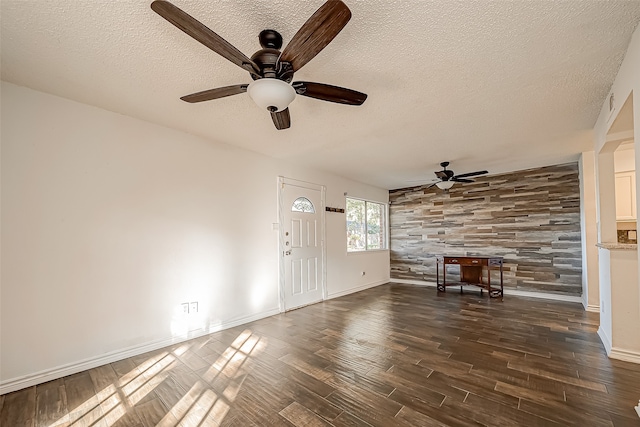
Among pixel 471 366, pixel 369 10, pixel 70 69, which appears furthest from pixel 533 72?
pixel 70 69

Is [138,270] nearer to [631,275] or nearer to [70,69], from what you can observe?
[70,69]

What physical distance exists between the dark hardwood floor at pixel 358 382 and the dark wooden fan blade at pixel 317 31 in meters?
2.20

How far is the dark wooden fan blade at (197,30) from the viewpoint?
1.17 m

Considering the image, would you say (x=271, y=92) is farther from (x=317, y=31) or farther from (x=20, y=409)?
(x=20, y=409)

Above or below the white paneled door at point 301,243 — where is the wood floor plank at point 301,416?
below

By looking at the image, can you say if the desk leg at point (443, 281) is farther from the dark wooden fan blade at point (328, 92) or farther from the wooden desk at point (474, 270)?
the dark wooden fan blade at point (328, 92)

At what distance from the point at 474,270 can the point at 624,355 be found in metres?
3.10

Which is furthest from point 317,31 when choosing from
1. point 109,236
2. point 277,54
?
point 109,236

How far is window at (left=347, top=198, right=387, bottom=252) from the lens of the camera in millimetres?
6047

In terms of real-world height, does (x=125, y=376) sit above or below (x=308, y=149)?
below

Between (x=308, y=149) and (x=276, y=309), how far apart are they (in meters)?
2.45

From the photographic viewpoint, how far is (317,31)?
1303 mm

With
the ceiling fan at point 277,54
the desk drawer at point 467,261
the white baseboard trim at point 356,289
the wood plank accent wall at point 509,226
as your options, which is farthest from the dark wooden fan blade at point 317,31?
the wood plank accent wall at point 509,226

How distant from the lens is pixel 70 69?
2029mm
